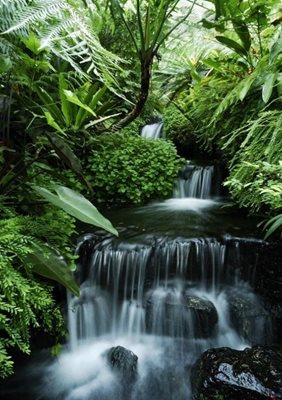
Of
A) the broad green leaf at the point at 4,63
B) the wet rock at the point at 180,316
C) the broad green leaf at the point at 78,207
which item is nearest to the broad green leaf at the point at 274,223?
the wet rock at the point at 180,316

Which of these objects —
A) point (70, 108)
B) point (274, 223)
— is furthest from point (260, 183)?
point (70, 108)

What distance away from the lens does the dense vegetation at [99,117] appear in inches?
46.6

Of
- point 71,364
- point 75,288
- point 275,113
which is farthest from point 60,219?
point 275,113

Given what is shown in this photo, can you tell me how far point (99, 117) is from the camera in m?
2.88

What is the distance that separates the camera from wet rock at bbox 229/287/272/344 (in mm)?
2314

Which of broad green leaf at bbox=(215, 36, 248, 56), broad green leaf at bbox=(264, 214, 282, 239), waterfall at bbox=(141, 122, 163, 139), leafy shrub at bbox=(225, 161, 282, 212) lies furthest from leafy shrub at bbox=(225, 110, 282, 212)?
waterfall at bbox=(141, 122, 163, 139)

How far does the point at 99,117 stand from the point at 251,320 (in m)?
2.08

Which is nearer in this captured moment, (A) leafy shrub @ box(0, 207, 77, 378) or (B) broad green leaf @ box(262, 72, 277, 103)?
(A) leafy shrub @ box(0, 207, 77, 378)

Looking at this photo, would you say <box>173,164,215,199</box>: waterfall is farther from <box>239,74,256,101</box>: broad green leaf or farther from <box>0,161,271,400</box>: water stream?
<box>239,74,256,101</box>: broad green leaf

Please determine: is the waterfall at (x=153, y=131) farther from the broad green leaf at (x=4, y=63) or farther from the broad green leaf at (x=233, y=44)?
the broad green leaf at (x=4, y=63)

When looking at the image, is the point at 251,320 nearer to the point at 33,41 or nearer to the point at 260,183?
the point at 260,183

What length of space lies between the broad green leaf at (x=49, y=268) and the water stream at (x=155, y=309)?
1.03 metres

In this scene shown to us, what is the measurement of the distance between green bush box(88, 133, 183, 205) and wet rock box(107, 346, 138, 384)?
1762 millimetres

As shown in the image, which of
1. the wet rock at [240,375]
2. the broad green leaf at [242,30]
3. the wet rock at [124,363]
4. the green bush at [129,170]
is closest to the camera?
the wet rock at [240,375]
